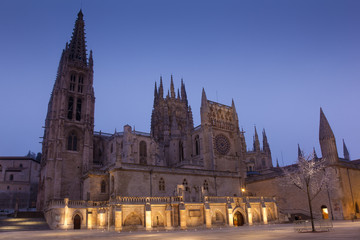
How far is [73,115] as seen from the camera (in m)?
50.7

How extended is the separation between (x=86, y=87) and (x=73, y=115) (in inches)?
262

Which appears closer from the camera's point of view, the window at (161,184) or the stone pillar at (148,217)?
the stone pillar at (148,217)

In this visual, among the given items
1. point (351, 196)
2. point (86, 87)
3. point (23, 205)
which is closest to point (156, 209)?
point (351, 196)

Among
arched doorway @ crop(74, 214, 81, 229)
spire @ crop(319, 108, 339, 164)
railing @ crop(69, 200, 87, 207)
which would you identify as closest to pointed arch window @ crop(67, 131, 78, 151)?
railing @ crop(69, 200, 87, 207)

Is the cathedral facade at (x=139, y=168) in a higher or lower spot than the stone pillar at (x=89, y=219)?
higher

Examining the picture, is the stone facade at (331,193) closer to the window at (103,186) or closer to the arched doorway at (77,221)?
the window at (103,186)

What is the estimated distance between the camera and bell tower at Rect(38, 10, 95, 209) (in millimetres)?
44406

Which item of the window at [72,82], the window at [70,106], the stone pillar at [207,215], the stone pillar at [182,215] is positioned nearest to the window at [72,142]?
the window at [70,106]

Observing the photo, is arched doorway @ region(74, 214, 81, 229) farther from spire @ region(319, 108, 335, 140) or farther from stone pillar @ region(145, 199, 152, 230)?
spire @ region(319, 108, 335, 140)

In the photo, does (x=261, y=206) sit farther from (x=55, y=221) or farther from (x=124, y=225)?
(x=55, y=221)

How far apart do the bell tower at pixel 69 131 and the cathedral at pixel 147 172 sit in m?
0.16

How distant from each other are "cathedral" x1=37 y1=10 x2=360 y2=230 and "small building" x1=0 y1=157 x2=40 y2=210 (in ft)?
32.2

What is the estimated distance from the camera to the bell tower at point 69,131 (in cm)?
4441

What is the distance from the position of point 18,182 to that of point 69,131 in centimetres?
1739
